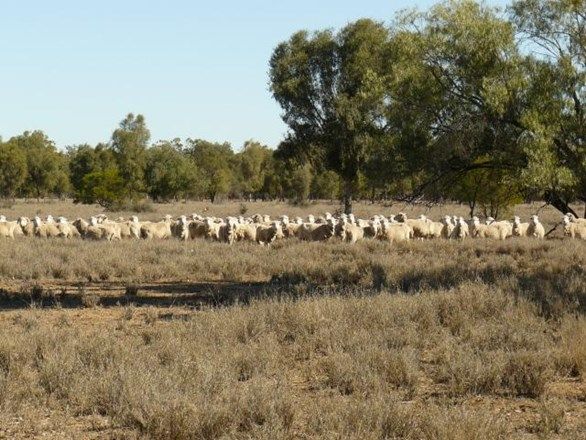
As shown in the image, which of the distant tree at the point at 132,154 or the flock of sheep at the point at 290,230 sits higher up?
the distant tree at the point at 132,154

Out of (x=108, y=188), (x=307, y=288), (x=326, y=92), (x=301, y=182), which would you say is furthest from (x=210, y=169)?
(x=307, y=288)

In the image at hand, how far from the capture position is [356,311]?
1173cm

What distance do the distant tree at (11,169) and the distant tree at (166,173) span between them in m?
14.3

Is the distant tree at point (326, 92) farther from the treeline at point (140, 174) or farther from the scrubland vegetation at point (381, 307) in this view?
the scrubland vegetation at point (381, 307)

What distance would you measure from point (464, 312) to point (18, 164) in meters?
76.9

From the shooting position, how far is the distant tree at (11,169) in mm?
80500

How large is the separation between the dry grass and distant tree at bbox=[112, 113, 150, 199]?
179ft

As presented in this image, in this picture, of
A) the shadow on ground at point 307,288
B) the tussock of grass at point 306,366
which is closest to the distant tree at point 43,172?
the shadow on ground at point 307,288

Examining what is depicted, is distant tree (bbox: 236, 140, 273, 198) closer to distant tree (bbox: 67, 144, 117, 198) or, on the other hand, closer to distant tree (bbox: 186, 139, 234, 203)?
distant tree (bbox: 186, 139, 234, 203)

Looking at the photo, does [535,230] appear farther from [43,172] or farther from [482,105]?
[43,172]

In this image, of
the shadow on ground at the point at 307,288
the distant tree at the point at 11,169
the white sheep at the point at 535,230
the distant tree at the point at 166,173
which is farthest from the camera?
the distant tree at the point at 11,169

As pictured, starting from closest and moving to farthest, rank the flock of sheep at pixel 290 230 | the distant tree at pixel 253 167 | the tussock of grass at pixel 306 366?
the tussock of grass at pixel 306 366 → the flock of sheep at pixel 290 230 → the distant tree at pixel 253 167

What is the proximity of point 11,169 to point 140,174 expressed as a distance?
59.3 ft

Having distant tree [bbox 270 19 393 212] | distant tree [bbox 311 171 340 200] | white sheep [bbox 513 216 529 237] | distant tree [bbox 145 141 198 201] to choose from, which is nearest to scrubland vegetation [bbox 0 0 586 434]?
white sheep [bbox 513 216 529 237]
